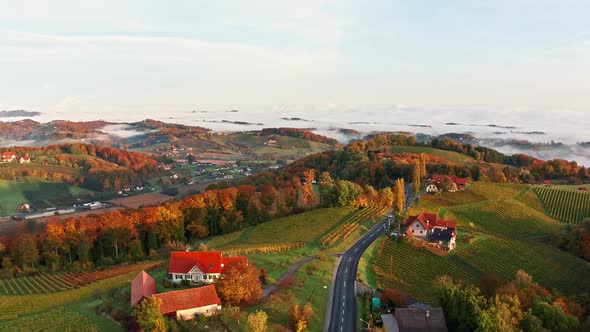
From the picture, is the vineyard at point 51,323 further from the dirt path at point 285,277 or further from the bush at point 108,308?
the dirt path at point 285,277

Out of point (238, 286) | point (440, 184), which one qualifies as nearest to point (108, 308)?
Answer: point (238, 286)

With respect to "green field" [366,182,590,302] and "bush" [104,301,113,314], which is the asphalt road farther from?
"bush" [104,301,113,314]

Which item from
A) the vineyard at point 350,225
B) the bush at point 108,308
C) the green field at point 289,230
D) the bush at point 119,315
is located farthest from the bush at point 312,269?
the bush at point 108,308

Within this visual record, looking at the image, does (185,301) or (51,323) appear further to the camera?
(51,323)

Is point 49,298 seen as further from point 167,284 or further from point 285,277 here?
point 285,277

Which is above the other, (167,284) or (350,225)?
(167,284)

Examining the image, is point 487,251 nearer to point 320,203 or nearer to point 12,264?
point 320,203
